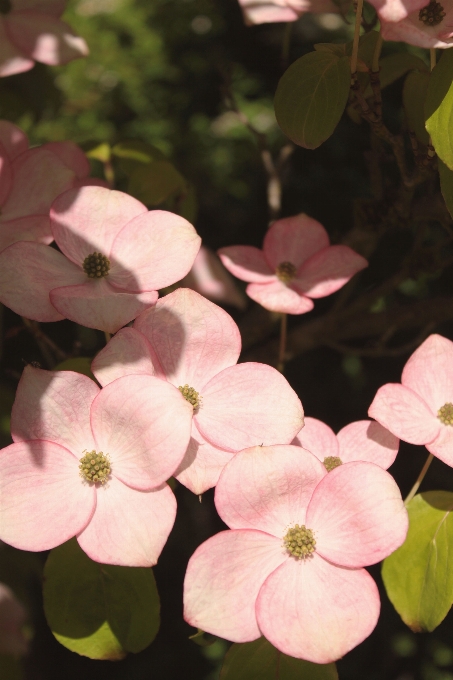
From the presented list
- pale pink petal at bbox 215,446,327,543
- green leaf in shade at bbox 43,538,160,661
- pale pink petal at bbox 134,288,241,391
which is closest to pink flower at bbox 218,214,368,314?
pale pink petal at bbox 134,288,241,391

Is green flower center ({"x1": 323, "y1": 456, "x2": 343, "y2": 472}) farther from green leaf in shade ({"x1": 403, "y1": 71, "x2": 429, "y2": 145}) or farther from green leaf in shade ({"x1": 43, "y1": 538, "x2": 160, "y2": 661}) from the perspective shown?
green leaf in shade ({"x1": 403, "y1": 71, "x2": 429, "y2": 145})

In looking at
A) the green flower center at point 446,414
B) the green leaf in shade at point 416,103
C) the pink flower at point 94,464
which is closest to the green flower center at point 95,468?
the pink flower at point 94,464

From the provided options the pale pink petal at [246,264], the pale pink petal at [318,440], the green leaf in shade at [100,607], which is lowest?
the green leaf in shade at [100,607]

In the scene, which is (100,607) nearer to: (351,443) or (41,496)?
(41,496)

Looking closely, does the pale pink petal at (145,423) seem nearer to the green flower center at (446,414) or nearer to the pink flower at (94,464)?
the pink flower at (94,464)

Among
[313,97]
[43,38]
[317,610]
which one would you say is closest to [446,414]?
[317,610]

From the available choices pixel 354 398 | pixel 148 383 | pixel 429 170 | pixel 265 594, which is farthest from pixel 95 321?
pixel 354 398

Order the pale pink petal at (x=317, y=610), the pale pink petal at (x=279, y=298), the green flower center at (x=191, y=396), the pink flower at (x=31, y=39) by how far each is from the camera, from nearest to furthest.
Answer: the pale pink petal at (x=317, y=610) → the green flower center at (x=191, y=396) → the pale pink petal at (x=279, y=298) → the pink flower at (x=31, y=39)

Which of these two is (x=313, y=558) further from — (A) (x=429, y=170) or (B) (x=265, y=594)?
(A) (x=429, y=170)
